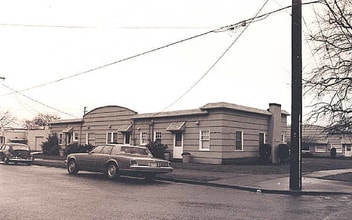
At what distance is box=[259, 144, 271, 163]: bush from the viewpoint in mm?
29406

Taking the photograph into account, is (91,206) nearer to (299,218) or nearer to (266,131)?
(299,218)

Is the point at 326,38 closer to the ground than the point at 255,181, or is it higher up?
higher up

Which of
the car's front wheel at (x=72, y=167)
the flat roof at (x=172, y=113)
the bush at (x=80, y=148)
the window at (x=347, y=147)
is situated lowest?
the car's front wheel at (x=72, y=167)

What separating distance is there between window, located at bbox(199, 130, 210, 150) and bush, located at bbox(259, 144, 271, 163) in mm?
5089

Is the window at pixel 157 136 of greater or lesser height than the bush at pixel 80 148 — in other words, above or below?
above

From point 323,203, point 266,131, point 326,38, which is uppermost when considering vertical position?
point 326,38

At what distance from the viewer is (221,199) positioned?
11352mm

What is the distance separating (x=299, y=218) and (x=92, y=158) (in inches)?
440

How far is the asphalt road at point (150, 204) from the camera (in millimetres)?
8508

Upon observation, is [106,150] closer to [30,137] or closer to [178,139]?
[178,139]

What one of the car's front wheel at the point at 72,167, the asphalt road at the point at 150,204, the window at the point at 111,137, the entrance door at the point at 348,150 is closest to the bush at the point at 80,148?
the window at the point at 111,137

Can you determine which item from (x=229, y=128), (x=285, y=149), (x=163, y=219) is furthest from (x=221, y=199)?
(x=285, y=149)

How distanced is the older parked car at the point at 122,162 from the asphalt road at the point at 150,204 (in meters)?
2.53

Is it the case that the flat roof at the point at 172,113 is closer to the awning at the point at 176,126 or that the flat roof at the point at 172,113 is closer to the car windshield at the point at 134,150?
the awning at the point at 176,126
